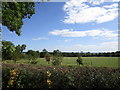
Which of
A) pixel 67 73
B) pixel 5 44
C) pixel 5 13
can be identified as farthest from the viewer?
pixel 67 73

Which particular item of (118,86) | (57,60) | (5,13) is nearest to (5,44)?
(5,13)

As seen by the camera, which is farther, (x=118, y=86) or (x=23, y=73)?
(x=23, y=73)

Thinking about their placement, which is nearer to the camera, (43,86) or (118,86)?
(118,86)

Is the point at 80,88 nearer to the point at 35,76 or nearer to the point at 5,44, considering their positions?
the point at 35,76

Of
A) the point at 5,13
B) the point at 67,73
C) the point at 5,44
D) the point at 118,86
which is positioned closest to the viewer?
the point at 5,44

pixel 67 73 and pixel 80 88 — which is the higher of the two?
pixel 67 73

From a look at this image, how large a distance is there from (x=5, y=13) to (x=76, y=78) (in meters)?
4.34

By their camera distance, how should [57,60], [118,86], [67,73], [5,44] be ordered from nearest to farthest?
[5,44]
[118,86]
[67,73]
[57,60]

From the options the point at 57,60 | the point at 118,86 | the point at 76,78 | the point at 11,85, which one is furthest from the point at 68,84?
the point at 57,60

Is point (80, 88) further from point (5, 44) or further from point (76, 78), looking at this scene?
point (5, 44)

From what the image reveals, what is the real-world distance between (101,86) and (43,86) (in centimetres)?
269

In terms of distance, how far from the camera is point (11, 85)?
866 centimetres

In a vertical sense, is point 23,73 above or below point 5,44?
below

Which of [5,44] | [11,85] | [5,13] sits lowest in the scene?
[11,85]
